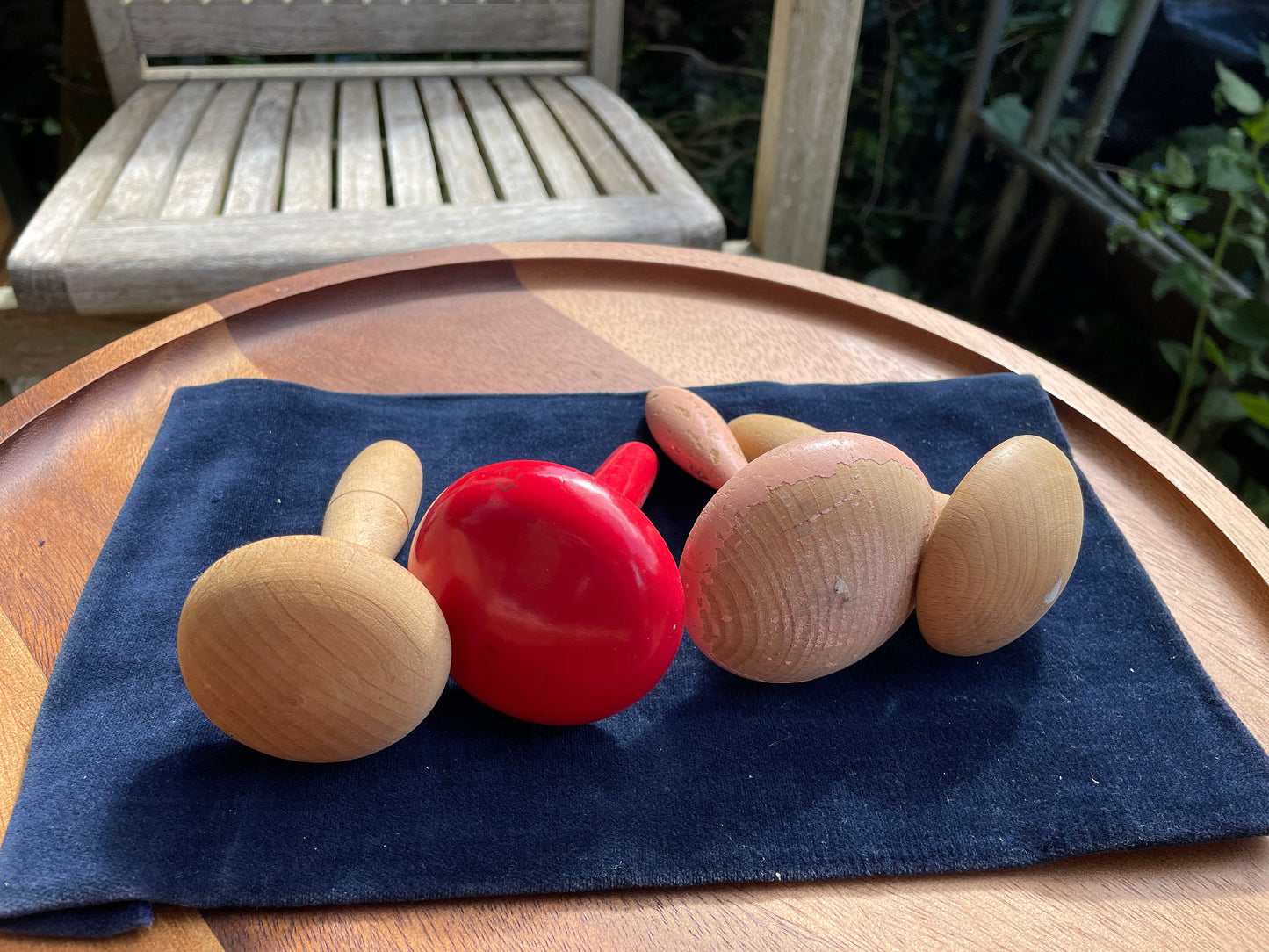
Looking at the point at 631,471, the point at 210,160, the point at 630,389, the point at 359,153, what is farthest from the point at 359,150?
the point at 631,471

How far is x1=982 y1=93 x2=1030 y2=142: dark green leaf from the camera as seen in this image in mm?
1221

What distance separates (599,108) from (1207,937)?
2.79 feet

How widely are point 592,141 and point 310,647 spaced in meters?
0.70

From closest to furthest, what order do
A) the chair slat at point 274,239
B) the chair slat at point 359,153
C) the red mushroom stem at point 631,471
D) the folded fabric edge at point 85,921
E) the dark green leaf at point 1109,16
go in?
the folded fabric edge at point 85,921 < the red mushroom stem at point 631,471 < the chair slat at point 274,239 < the chair slat at point 359,153 < the dark green leaf at point 1109,16

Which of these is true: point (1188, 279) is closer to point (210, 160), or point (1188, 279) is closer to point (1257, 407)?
point (1257, 407)

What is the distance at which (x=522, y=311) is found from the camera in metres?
0.55

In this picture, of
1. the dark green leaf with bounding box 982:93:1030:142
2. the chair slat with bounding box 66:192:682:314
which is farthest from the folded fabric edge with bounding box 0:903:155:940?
the dark green leaf with bounding box 982:93:1030:142

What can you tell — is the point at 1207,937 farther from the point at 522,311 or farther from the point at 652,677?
the point at 522,311

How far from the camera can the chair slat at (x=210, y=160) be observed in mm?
725

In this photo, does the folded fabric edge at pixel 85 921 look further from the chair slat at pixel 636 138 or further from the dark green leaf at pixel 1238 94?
the dark green leaf at pixel 1238 94

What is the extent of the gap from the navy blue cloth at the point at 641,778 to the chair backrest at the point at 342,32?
0.78m

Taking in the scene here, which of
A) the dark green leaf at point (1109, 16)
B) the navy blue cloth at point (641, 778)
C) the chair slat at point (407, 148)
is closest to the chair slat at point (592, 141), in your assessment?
the chair slat at point (407, 148)

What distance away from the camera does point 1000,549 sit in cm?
31

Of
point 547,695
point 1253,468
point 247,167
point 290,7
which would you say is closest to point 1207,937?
point 547,695
